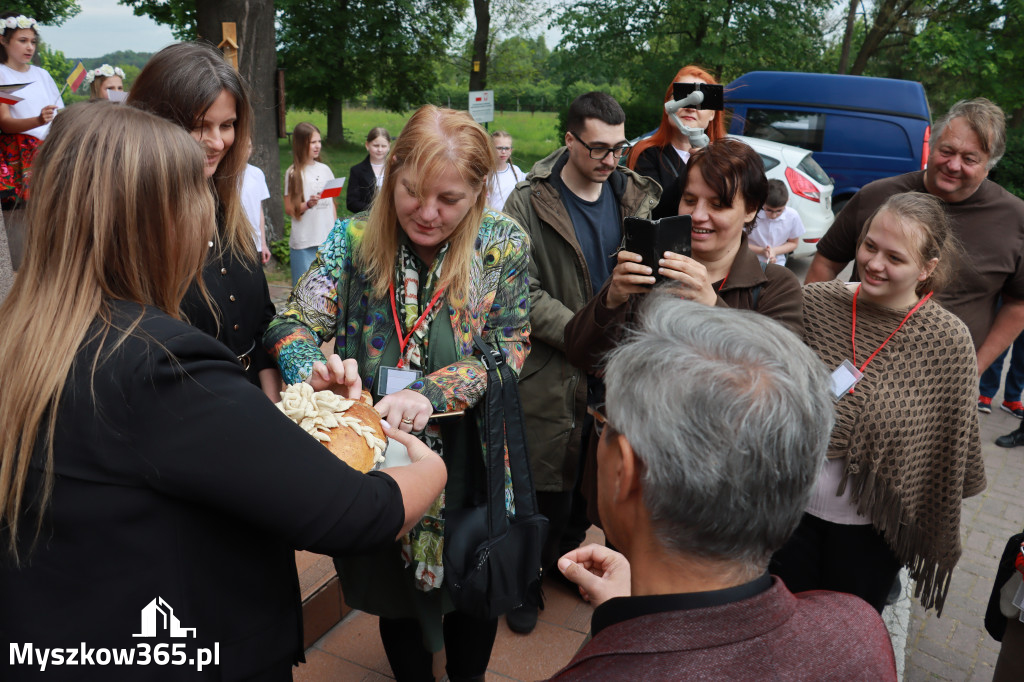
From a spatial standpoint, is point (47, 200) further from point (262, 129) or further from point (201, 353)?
point (262, 129)

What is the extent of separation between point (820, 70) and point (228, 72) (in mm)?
26322

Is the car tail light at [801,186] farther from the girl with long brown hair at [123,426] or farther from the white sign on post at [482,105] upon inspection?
the girl with long brown hair at [123,426]

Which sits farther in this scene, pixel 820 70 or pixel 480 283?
pixel 820 70

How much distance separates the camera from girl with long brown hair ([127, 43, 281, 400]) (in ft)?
6.92

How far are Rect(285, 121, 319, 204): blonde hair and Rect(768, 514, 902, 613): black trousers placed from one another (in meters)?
5.64

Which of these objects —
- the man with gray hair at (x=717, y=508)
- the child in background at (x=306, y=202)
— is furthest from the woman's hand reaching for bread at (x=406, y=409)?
the child in background at (x=306, y=202)

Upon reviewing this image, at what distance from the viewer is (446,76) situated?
117ft

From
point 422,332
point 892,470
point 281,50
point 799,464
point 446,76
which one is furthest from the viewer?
point 446,76

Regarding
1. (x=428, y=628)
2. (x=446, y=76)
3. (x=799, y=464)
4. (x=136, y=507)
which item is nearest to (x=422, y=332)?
(x=428, y=628)

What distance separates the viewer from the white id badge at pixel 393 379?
213cm

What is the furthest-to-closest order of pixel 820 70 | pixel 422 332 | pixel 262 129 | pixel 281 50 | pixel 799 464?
pixel 281 50 → pixel 820 70 → pixel 262 129 → pixel 422 332 → pixel 799 464

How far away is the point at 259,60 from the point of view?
835 centimetres

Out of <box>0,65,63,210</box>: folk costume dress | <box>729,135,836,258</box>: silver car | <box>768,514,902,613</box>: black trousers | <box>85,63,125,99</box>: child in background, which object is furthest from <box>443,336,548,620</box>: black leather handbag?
<box>729,135,836,258</box>: silver car

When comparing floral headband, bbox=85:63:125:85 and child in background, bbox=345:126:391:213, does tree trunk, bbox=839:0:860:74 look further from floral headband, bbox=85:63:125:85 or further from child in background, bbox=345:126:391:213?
floral headband, bbox=85:63:125:85
